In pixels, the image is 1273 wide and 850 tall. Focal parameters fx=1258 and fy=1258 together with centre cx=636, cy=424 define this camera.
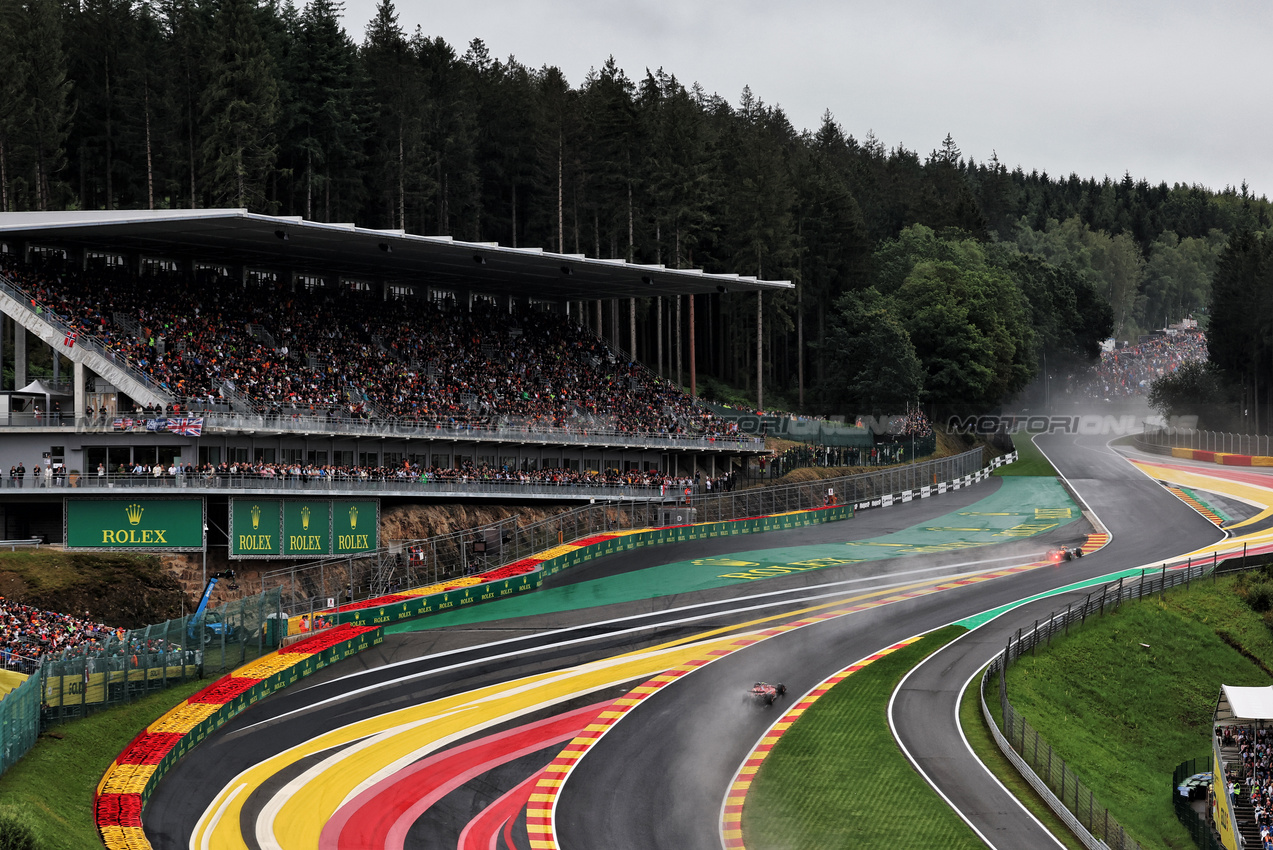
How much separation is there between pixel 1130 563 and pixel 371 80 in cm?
5311

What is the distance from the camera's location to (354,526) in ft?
167

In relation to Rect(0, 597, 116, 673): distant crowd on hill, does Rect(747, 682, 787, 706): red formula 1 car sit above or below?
below

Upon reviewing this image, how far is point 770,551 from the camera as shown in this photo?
57375 millimetres

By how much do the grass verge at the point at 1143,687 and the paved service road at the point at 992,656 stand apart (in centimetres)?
199

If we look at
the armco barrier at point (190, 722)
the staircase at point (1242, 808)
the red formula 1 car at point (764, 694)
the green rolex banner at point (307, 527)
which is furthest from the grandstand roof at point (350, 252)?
the staircase at point (1242, 808)

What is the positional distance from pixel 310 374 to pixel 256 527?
10.2 metres

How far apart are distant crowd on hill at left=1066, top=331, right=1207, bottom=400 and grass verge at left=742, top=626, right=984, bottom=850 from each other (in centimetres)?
11767

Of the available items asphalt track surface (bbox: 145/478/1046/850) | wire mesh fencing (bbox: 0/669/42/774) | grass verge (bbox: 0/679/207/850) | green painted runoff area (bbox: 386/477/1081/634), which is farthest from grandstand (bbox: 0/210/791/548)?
wire mesh fencing (bbox: 0/669/42/774)

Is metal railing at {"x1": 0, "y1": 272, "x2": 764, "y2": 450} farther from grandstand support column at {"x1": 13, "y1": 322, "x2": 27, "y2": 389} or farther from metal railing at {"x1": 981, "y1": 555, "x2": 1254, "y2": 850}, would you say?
metal railing at {"x1": 981, "y1": 555, "x2": 1254, "y2": 850}

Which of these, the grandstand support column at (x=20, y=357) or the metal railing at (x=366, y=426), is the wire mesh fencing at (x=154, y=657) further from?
the grandstand support column at (x=20, y=357)

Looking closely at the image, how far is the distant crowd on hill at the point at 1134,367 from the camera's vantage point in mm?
149875

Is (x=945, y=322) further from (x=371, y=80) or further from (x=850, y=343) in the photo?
(x=371, y=80)

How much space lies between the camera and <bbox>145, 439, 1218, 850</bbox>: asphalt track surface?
92.0 ft

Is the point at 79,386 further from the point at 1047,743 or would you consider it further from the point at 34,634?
the point at 1047,743
